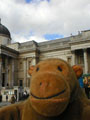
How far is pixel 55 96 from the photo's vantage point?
1956 mm

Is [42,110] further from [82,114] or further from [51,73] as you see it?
[82,114]

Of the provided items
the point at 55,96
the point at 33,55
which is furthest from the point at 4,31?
the point at 55,96

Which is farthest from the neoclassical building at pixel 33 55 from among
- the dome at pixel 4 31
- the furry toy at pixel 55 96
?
the furry toy at pixel 55 96

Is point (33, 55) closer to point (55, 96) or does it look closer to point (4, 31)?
point (4, 31)

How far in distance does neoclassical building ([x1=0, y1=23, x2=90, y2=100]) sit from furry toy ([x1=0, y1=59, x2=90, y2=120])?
2497cm

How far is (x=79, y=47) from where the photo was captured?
2711cm

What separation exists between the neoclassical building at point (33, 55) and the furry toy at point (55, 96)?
24974mm

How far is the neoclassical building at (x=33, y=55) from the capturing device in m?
27.3

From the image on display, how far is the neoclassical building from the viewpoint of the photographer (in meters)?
27.3

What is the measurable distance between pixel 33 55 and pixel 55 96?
29657 millimetres

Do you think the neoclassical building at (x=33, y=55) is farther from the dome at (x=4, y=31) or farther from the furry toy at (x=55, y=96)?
the furry toy at (x=55, y=96)

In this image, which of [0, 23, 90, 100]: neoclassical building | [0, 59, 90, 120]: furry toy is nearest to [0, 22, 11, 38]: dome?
[0, 23, 90, 100]: neoclassical building

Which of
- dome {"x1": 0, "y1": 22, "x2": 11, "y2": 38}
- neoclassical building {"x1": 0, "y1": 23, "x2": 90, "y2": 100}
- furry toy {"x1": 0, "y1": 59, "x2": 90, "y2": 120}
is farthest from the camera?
dome {"x1": 0, "y1": 22, "x2": 11, "y2": 38}

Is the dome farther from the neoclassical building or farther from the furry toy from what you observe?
the furry toy
